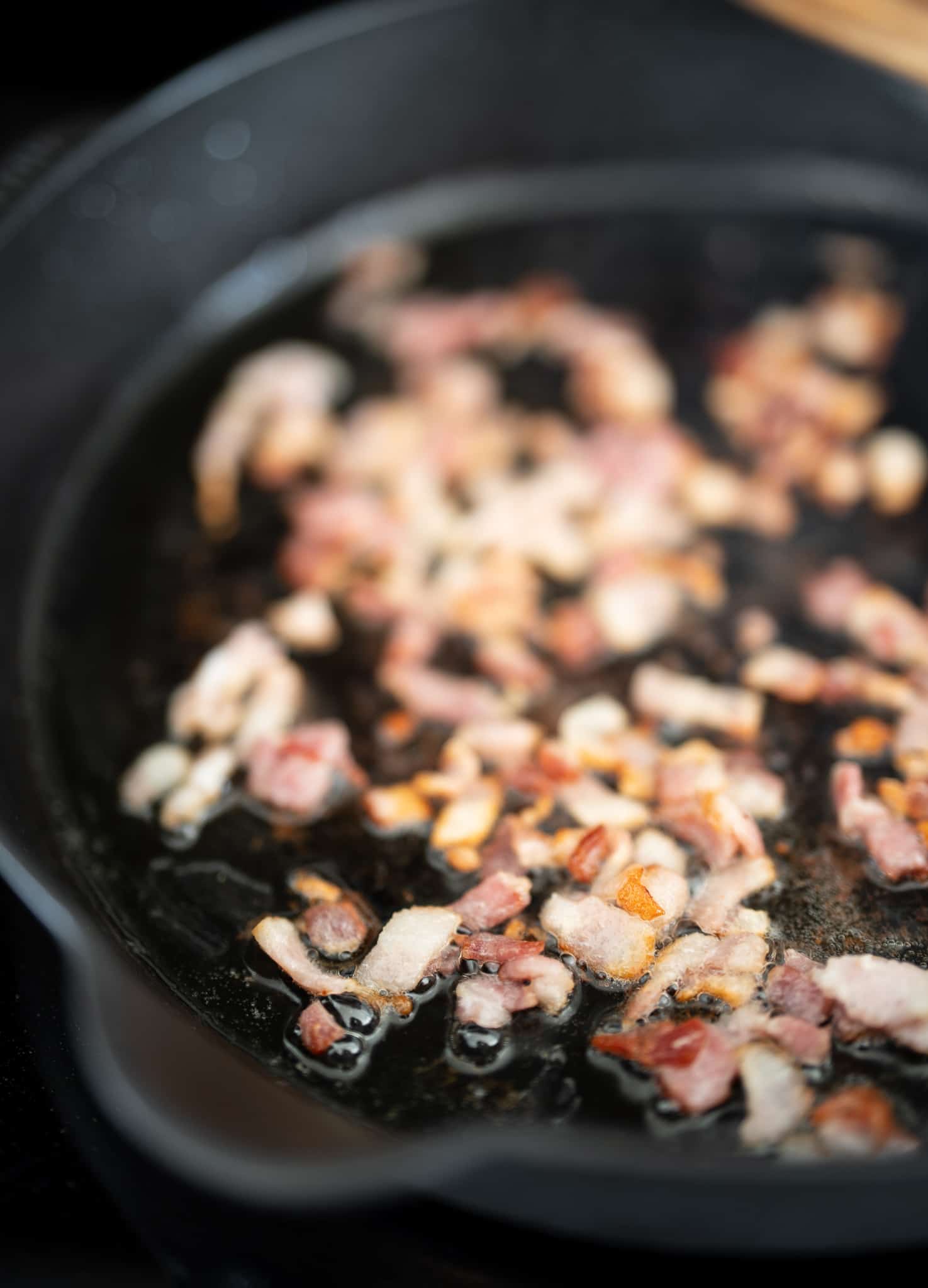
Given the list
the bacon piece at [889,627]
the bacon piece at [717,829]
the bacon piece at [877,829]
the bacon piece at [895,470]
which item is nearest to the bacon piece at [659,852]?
the bacon piece at [717,829]

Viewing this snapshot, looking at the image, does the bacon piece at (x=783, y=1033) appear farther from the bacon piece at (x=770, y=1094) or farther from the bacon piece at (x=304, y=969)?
the bacon piece at (x=304, y=969)

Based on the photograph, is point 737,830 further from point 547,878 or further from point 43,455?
point 43,455

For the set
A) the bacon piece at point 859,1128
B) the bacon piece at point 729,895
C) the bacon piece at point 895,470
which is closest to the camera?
the bacon piece at point 859,1128

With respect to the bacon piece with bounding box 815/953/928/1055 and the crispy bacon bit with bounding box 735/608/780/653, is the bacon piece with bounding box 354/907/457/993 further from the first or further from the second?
the crispy bacon bit with bounding box 735/608/780/653

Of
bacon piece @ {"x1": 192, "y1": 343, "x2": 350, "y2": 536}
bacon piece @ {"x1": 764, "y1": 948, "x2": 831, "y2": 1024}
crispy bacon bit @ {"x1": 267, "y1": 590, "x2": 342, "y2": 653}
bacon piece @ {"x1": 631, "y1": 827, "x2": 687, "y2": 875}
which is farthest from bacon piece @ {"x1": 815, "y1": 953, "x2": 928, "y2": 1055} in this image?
bacon piece @ {"x1": 192, "y1": 343, "x2": 350, "y2": 536}

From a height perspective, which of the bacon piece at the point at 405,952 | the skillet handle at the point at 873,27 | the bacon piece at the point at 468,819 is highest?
the skillet handle at the point at 873,27

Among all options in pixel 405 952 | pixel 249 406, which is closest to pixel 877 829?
pixel 405 952

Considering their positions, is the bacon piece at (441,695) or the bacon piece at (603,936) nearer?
the bacon piece at (603,936)
